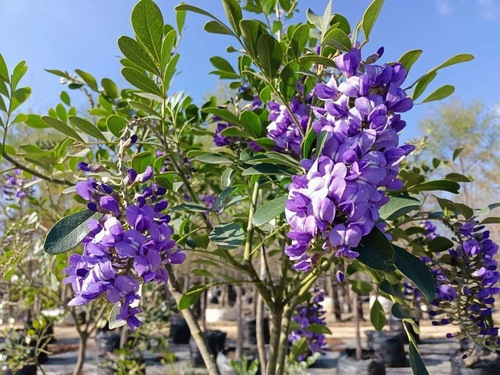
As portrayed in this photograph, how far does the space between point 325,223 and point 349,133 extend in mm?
132

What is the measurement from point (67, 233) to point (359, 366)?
3476 millimetres

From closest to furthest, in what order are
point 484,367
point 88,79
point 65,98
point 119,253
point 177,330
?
point 119,253, point 88,79, point 65,98, point 484,367, point 177,330

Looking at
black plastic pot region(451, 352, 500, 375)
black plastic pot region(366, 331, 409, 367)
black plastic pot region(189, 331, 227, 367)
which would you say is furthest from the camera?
black plastic pot region(189, 331, 227, 367)

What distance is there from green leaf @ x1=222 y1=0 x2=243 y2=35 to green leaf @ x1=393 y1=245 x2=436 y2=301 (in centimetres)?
42

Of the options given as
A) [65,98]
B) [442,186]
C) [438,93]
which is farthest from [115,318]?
[65,98]

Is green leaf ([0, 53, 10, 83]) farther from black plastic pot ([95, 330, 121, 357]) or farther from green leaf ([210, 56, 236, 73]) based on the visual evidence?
black plastic pot ([95, 330, 121, 357])

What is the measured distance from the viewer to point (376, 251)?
0.48m

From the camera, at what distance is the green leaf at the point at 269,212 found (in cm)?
55

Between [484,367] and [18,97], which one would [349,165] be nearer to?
[18,97]

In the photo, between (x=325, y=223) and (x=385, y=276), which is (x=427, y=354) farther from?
(x=325, y=223)

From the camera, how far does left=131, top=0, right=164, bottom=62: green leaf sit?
1.85 ft

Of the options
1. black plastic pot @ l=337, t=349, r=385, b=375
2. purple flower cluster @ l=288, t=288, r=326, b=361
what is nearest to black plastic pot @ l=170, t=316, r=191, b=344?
black plastic pot @ l=337, t=349, r=385, b=375

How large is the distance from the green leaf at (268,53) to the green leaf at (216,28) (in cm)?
5

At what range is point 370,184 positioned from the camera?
1.50 feet
